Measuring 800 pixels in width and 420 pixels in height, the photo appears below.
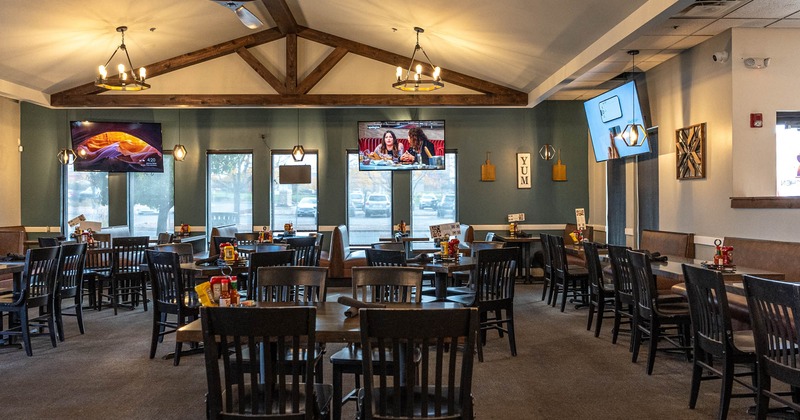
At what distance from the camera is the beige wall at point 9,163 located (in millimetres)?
10633

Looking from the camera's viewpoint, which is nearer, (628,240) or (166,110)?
(628,240)

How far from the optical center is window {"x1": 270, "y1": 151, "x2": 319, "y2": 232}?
37.6ft

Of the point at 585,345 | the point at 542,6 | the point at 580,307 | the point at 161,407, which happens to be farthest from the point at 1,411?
the point at 580,307

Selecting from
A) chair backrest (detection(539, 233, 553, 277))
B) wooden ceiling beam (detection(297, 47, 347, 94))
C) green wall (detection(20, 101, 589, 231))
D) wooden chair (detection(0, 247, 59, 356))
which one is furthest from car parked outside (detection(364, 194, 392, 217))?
wooden chair (detection(0, 247, 59, 356))

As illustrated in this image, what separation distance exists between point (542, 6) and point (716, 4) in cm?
165

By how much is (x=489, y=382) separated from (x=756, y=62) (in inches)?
191

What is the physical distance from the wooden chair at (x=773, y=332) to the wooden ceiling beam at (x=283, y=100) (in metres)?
7.16

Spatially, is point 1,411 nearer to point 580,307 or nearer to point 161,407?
point 161,407

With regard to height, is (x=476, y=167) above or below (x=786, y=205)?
above

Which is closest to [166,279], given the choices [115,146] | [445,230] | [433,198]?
[445,230]

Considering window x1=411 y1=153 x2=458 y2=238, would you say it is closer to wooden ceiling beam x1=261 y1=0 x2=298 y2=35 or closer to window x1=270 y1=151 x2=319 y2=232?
window x1=270 y1=151 x2=319 y2=232

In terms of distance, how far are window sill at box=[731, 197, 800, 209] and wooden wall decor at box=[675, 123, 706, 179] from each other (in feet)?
2.47

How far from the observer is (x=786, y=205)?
6.07 meters

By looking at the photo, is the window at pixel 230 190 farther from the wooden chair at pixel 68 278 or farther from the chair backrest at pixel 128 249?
the wooden chair at pixel 68 278
